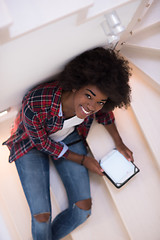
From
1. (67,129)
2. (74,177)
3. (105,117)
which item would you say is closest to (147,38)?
(105,117)

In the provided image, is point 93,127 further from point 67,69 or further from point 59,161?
point 67,69

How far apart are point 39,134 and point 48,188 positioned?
0.46 metres

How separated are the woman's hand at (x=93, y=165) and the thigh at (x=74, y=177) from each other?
7cm

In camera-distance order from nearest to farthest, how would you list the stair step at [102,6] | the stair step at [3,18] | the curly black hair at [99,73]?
the stair step at [3,18] < the stair step at [102,6] < the curly black hair at [99,73]

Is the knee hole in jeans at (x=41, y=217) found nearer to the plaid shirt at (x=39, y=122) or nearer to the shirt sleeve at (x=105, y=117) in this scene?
the plaid shirt at (x=39, y=122)

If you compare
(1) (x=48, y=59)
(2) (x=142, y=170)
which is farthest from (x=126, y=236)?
(1) (x=48, y=59)

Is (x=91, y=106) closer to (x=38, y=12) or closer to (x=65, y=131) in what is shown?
(x=65, y=131)

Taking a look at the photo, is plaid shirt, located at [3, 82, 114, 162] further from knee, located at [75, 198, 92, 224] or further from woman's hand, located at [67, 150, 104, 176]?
knee, located at [75, 198, 92, 224]

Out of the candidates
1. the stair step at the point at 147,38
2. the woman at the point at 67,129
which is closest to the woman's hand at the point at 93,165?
the woman at the point at 67,129

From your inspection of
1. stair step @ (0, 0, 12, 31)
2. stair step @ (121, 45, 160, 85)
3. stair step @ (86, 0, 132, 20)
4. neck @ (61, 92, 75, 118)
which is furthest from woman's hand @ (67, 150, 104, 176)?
Answer: stair step @ (0, 0, 12, 31)

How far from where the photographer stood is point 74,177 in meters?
1.86

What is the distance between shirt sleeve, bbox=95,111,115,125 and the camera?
6.22 feet

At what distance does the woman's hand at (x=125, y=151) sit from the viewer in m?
1.87

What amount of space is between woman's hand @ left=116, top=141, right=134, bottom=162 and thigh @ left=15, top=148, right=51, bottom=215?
582 millimetres
